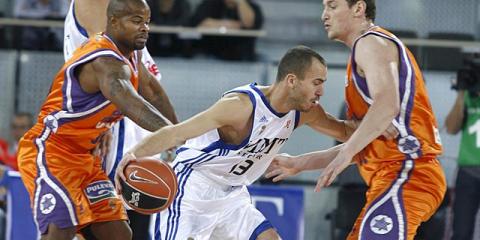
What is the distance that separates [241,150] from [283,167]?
1.19 ft

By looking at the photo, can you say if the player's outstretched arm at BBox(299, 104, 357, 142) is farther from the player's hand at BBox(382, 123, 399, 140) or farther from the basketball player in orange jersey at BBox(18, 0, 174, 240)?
the basketball player in orange jersey at BBox(18, 0, 174, 240)

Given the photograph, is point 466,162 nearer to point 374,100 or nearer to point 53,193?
point 374,100

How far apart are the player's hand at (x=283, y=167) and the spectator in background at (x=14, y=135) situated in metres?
3.57

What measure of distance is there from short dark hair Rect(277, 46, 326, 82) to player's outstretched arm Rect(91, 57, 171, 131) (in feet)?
2.24

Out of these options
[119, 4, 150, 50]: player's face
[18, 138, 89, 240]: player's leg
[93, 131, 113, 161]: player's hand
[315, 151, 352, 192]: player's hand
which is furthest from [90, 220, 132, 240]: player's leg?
[315, 151, 352, 192]: player's hand

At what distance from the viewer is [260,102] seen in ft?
17.0

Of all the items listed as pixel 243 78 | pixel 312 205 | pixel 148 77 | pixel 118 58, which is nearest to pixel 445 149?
pixel 312 205

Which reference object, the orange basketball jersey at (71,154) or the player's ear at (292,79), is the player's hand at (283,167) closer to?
the player's ear at (292,79)

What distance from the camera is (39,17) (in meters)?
9.19

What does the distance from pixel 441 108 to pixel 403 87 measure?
3868 mm

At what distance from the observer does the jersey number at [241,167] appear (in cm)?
531

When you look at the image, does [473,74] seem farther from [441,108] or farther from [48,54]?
[48,54]

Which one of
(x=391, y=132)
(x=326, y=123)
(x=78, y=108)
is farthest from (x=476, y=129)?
(x=78, y=108)

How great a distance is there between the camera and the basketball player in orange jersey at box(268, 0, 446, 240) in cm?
475
